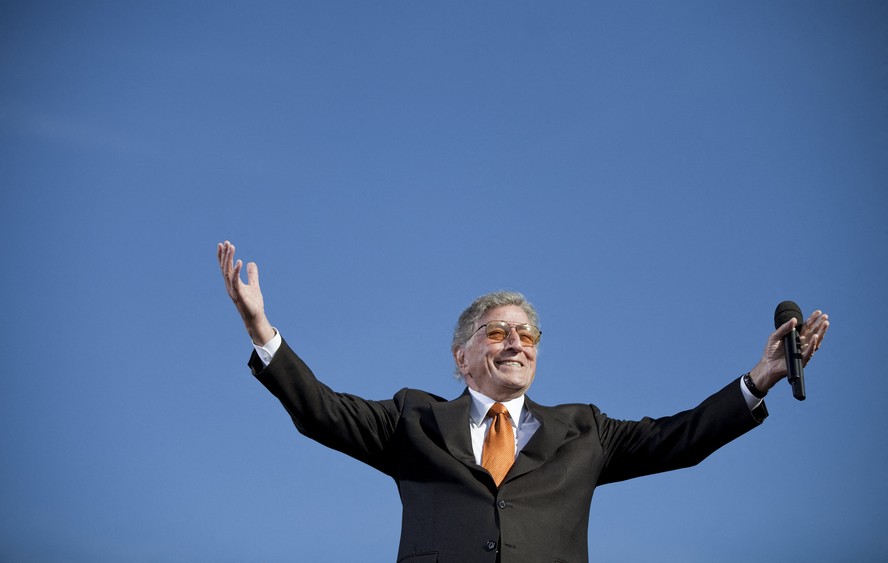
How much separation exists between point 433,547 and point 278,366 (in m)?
1.22

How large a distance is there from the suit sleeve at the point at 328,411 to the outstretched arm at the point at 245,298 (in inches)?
4.4

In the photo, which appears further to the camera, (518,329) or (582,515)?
(518,329)

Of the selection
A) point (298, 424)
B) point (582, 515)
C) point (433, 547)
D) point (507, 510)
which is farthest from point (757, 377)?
point (298, 424)

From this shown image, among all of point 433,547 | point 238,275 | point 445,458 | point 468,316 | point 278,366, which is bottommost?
point 433,547

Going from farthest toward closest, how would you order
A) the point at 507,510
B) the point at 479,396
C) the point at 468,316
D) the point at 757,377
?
the point at 468,316 < the point at 479,396 < the point at 757,377 < the point at 507,510

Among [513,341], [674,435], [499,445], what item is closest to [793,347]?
[674,435]

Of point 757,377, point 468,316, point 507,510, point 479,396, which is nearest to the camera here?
point 507,510

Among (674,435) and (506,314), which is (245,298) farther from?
(674,435)

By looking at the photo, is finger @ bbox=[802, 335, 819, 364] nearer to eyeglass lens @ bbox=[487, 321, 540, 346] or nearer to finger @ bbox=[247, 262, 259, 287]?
eyeglass lens @ bbox=[487, 321, 540, 346]

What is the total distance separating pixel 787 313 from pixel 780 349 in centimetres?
20

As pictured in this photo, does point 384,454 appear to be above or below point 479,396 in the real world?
below

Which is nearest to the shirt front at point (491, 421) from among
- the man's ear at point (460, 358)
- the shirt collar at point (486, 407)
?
the shirt collar at point (486, 407)

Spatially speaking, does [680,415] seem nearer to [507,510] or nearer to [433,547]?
[507,510]

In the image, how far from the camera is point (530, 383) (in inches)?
240
